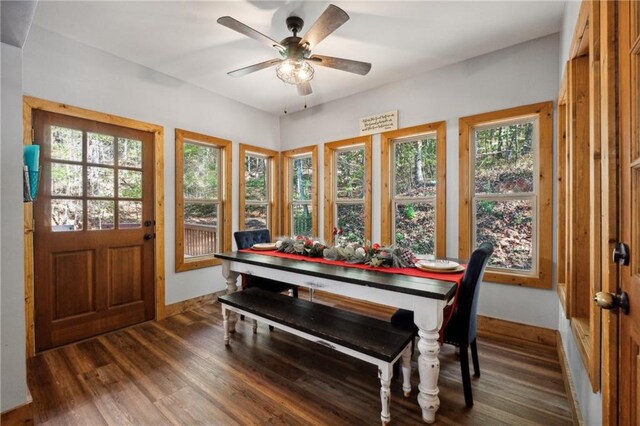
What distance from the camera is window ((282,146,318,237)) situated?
14.0ft

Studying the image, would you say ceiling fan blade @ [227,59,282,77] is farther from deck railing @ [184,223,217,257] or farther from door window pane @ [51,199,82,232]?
deck railing @ [184,223,217,257]

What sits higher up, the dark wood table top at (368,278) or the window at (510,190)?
the window at (510,190)

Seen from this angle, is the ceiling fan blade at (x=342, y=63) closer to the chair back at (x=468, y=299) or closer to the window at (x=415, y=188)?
the window at (x=415, y=188)

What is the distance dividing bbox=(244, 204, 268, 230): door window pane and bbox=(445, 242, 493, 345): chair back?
3165 millimetres

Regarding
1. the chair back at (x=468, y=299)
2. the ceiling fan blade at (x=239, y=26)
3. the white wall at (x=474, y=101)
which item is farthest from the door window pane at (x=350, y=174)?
the chair back at (x=468, y=299)

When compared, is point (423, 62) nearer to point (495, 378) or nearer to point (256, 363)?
point (495, 378)

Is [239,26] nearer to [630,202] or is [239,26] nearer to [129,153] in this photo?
[129,153]

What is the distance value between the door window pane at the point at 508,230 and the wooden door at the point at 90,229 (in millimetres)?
3732

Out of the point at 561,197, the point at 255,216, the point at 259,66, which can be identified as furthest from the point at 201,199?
the point at 561,197

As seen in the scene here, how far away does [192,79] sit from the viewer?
3.40 meters

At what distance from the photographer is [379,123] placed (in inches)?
142

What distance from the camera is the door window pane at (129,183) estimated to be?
295 cm

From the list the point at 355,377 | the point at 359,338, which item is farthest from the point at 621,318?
A: the point at 355,377

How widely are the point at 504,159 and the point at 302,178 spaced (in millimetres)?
2796
